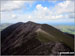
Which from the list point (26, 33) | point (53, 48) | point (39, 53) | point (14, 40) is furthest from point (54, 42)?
point (14, 40)

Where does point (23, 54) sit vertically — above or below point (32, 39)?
below

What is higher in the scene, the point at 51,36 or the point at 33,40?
the point at 51,36

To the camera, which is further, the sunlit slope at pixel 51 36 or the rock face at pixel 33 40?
the sunlit slope at pixel 51 36

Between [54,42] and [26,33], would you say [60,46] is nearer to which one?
[54,42]

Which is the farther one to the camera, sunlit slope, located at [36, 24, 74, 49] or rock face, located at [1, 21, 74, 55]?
sunlit slope, located at [36, 24, 74, 49]
